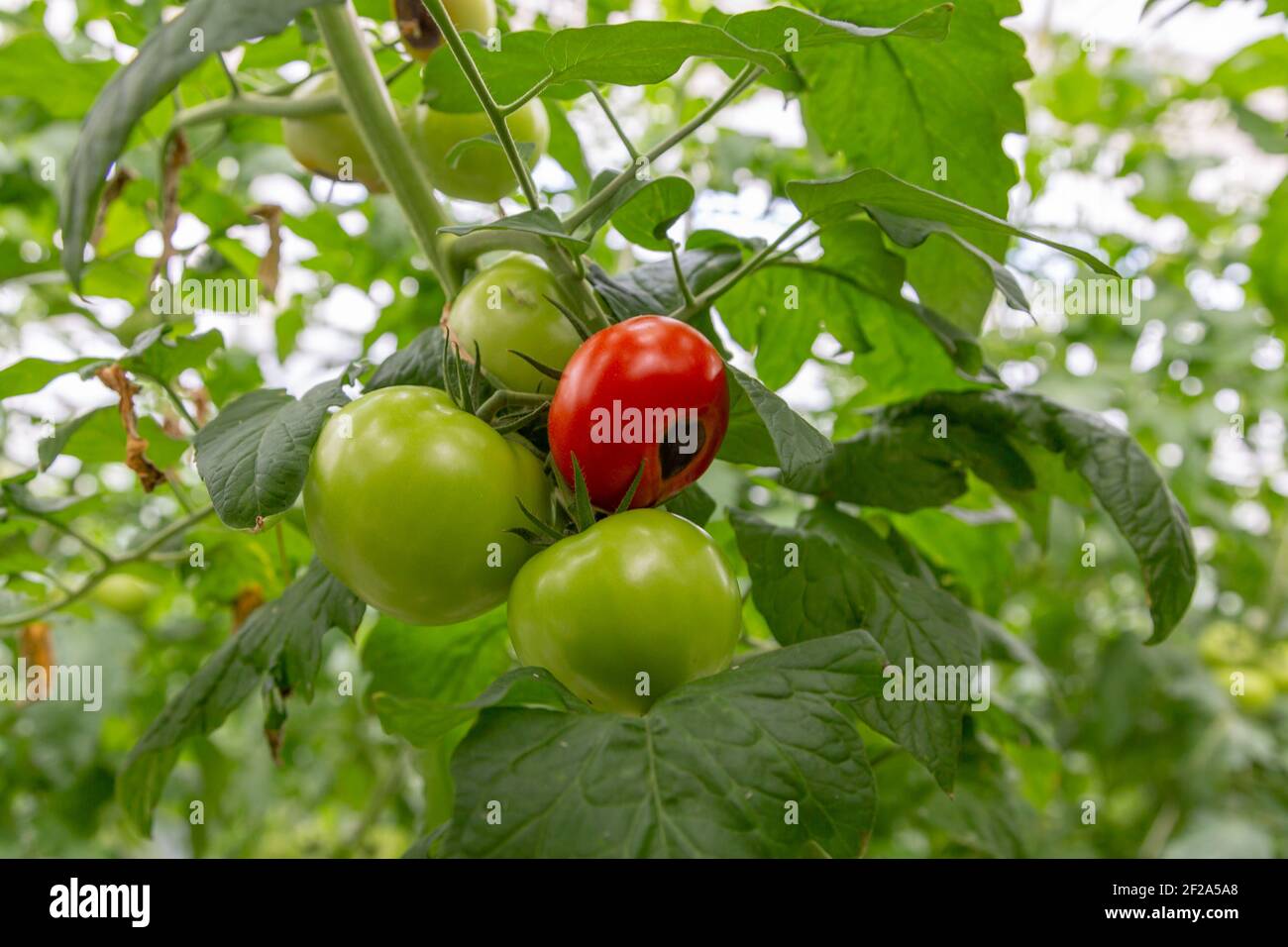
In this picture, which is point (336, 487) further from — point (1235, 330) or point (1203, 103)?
point (1203, 103)

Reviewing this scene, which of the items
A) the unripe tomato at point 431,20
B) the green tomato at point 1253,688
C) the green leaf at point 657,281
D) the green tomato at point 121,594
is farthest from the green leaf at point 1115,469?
the green tomato at point 1253,688

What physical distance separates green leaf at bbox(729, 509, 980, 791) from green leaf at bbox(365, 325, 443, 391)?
195 millimetres

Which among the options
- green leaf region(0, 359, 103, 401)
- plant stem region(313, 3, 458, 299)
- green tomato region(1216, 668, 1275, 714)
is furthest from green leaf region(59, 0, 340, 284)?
green tomato region(1216, 668, 1275, 714)

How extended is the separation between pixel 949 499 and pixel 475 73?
390mm

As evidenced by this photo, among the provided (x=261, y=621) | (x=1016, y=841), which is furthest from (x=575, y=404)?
(x=1016, y=841)

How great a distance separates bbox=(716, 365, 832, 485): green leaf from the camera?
0.43m

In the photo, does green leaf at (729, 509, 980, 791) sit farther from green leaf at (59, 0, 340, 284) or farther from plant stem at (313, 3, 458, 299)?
green leaf at (59, 0, 340, 284)

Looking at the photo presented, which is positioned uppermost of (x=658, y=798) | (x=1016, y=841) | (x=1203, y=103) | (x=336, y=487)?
(x=1203, y=103)

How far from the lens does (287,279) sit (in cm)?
132

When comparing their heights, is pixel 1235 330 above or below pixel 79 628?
above

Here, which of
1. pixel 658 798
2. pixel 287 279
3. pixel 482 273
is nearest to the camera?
pixel 658 798

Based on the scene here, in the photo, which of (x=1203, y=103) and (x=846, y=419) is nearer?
(x=846, y=419)

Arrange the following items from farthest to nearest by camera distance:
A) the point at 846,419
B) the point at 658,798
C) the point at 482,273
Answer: the point at 846,419
the point at 482,273
the point at 658,798

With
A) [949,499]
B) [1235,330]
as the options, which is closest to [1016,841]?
[949,499]
